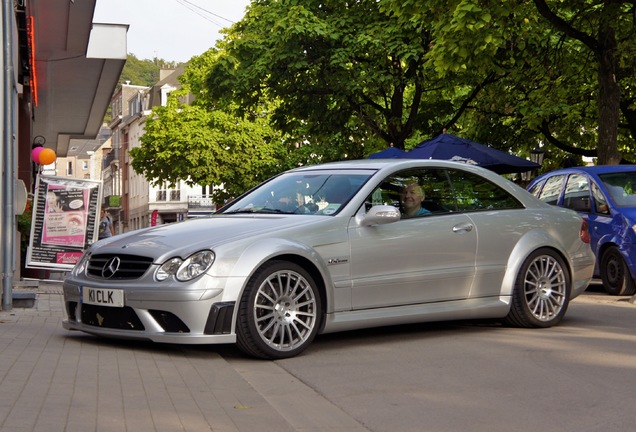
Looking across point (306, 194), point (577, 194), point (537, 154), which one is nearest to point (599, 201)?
point (577, 194)

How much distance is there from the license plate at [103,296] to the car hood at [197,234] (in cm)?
31

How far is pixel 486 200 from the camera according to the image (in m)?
9.41

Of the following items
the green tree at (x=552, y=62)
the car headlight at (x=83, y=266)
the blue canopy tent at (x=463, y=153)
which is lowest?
the car headlight at (x=83, y=266)

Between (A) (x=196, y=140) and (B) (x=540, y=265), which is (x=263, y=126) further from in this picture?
(B) (x=540, y=265)

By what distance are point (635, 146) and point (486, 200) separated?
23.9 metres

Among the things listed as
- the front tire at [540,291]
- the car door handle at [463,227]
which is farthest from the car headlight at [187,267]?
the front tire at [540,291]

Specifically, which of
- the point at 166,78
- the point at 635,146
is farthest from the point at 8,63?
the point at 166,78

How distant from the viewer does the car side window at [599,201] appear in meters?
14.0

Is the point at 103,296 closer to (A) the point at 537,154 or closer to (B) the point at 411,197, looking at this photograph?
(B) the point at 411,197

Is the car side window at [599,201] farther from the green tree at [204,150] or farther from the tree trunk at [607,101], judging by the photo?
the green tree at [204,150]

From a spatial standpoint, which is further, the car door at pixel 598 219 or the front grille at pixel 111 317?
the car door at pixel 598 219

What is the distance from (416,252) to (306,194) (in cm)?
100

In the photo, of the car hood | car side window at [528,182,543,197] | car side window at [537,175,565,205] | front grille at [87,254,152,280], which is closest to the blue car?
car side window at [537,175,565,205]

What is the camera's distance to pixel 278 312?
765cm
